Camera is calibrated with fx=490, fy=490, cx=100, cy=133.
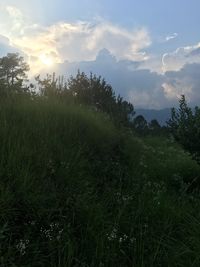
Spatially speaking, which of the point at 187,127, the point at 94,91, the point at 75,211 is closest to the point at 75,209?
the point at 75,211

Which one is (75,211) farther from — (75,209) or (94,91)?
(94,91)

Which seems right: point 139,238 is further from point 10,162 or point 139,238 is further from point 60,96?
point 60,96

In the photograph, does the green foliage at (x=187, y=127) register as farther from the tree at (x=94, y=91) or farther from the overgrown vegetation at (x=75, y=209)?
the tree at (x=94, y=91)

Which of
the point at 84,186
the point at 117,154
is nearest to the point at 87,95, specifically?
the point at 117,154

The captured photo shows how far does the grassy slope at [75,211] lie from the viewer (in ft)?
16.5

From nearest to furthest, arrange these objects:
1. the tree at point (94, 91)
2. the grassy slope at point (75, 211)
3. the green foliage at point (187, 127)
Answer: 1. the grassy slope at point (75, 211)
2. the green foliage at point (187, 127)
3. the tree at point (94, 91)

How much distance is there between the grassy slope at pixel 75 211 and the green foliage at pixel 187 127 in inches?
80.1

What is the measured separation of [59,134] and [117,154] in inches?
89.0

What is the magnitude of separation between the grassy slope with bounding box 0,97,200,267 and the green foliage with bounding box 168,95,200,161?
2.04 meters

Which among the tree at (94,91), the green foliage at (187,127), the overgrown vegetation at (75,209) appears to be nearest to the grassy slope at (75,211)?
the overgrown vegetation at (75,209)

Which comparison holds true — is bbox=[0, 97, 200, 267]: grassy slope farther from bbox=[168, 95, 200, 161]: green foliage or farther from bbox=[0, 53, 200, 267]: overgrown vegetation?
bbox=[168, 95, 200, 161]: green foliage

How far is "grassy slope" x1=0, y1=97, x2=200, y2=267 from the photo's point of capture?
16.5ft

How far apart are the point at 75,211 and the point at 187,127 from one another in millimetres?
5330

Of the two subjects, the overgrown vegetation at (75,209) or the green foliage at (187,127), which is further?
the green foliage at (187,127)
